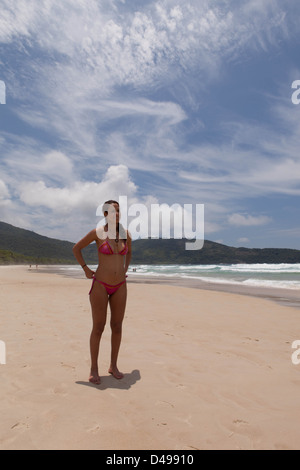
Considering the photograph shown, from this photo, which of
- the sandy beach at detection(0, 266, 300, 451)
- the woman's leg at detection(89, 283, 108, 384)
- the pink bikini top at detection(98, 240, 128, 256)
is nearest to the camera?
the sandy beach at detection(0, 266, 300, 451)

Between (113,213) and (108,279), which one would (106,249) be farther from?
(113,213)

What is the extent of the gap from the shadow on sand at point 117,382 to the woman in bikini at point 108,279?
6 cm

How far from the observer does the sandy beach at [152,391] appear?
2.65 metres

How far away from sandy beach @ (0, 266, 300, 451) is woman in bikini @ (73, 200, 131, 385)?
0.46 meters

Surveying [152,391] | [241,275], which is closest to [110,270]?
[152,391]

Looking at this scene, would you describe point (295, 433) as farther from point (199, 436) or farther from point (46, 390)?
point (46, 390)

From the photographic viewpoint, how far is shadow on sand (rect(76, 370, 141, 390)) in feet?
12.4

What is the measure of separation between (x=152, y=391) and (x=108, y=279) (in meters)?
1.51

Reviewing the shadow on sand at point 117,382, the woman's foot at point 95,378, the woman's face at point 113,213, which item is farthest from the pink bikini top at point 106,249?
the shadow on sand at point 117,382

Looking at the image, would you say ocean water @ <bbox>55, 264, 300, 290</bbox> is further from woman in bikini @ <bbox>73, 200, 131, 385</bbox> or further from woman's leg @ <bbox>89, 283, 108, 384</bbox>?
woman's leg @ <bbox>89, 283, 108, 384</bbox>

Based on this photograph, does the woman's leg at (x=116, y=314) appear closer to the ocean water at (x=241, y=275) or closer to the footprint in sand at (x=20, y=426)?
the footprint in sand at (x=20, y=426)

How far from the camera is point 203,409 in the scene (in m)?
3.19

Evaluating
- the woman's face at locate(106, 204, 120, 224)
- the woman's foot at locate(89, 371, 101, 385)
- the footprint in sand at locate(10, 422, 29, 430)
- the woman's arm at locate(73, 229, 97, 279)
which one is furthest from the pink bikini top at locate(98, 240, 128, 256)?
the footprint in sand at locate(10, 422, 29, 430)

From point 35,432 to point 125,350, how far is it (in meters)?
2.80
